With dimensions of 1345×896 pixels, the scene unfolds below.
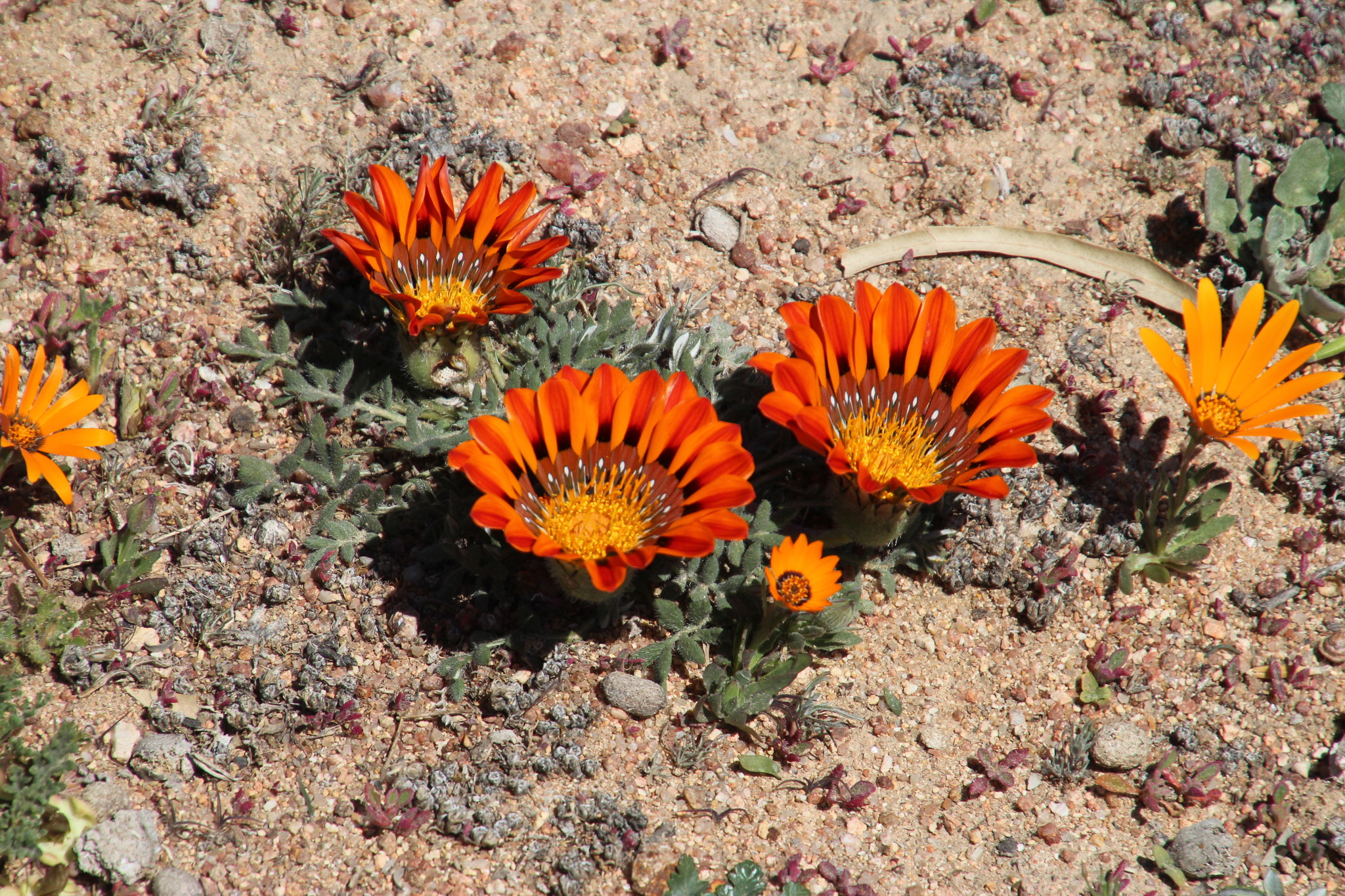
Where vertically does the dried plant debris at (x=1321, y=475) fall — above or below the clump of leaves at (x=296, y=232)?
above

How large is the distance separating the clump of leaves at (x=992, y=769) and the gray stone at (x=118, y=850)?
2918mm

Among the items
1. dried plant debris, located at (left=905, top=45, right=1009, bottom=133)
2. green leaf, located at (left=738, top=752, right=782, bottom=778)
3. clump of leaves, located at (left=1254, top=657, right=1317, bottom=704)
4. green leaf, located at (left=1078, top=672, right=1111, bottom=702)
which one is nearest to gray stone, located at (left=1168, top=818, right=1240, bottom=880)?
green leaf, located at (left=1078, top=672, right=1111, bottom=702)

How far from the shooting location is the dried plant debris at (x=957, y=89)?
5098mm

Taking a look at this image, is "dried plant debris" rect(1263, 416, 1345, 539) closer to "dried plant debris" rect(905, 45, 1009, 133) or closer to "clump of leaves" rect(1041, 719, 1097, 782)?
"clump of leaves" rect(1041, 719, 1097, 782)

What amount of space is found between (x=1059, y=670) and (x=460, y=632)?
2460 millimetres

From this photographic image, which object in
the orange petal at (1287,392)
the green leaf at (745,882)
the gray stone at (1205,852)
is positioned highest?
the orange petal at (1287,392)

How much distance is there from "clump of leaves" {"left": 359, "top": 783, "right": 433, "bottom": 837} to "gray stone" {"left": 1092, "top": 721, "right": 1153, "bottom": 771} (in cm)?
255

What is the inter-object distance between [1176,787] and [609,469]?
2.48m

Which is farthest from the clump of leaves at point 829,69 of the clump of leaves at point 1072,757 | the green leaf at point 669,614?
the clump of leaves at point 1072,757


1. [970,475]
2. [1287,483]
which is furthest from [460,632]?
[1287,483]

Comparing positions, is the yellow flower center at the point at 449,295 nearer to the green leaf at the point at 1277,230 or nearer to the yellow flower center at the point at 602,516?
the yellow flower center at the point at 602,516

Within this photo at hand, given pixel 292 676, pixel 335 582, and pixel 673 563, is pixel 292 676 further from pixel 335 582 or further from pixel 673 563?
pixel 673 563

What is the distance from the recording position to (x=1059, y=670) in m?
4.11

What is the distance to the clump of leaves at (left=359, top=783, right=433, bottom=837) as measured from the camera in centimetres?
343
